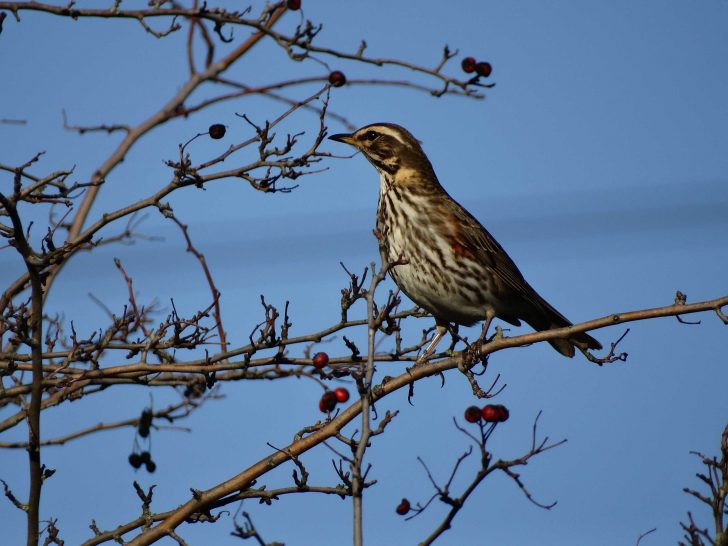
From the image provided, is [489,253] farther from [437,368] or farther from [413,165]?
[437,368]

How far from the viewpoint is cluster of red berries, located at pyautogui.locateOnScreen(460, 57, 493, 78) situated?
6.18 m

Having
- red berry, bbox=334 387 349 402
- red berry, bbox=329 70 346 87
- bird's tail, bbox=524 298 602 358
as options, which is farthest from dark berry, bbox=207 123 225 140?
bird's tail, bbox=524 298 602 358

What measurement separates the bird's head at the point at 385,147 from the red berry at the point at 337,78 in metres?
2.31

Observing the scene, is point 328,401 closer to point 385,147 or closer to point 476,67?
point 476,67

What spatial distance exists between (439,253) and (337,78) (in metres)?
1.98

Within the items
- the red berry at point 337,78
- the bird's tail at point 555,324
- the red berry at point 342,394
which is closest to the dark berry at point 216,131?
the red berry at point 337,78

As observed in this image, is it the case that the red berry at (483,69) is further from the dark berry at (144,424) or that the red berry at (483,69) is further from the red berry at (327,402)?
the dark berry at (144,424)

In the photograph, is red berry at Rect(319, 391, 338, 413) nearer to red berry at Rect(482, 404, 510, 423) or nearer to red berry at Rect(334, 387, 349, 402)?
red berry at Rect(334, 387, 349, 402)

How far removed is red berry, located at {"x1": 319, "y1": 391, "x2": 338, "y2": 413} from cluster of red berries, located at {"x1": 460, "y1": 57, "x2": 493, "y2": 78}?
2.24 meters

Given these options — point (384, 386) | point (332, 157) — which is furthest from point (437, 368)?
point (332, 157)

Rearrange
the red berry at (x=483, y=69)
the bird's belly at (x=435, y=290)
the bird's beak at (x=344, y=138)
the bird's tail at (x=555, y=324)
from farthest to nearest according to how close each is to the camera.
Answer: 1. the bird's beak at (x=344, y=138)
2. the bird's belly at (x=435, y=290)
3. the bird's tail at (x=555, y=324)
4. the red berry at (x=483, y=69)

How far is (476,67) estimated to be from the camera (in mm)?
6215

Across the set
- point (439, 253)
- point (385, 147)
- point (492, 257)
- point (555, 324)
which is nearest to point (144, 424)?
point (439, 253)

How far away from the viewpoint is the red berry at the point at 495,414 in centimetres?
495
